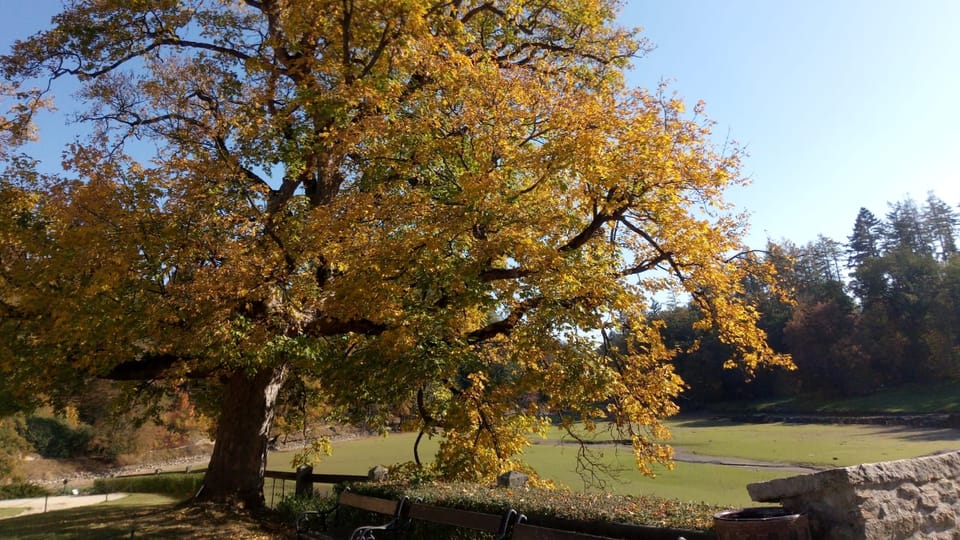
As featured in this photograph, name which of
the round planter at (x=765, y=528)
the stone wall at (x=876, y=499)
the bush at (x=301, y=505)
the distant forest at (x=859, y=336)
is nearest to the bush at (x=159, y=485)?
the bush at (x=301, y=505)

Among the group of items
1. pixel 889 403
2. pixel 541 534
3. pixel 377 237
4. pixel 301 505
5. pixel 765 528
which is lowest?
pixel 889 403

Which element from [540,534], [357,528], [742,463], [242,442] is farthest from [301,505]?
[742,463]

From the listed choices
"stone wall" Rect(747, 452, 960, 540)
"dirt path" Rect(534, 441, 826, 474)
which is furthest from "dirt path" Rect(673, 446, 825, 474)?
"stone wall" Rect(747, 452, 960, 540)

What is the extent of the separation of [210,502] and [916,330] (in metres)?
43.9

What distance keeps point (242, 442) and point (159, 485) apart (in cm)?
1167

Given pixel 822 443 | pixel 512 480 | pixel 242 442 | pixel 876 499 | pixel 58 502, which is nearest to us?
pixel 876 499

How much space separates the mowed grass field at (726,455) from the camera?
13727 mm

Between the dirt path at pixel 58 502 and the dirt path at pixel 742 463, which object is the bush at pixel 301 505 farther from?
the dirt path at pixel 58 502

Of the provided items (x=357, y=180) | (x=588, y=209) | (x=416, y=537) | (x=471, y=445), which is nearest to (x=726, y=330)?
(x=588, y=209)

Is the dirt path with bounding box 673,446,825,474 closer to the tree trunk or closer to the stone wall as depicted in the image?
the tree trunk

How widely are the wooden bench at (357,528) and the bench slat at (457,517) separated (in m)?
0.26

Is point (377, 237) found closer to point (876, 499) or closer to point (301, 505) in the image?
point (301, 505)

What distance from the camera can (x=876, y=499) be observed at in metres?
3.48

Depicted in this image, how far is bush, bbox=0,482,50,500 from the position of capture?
19.9 metres
